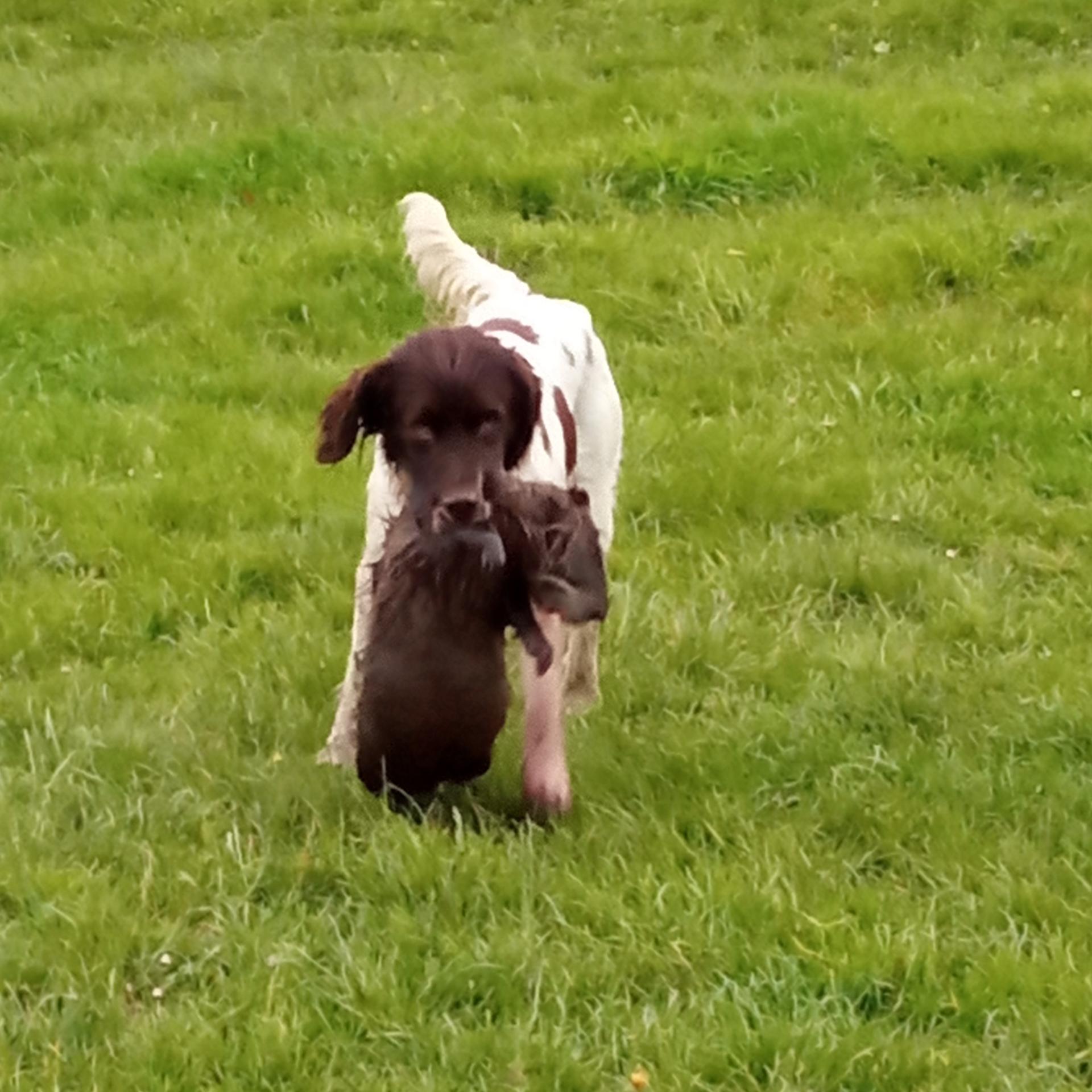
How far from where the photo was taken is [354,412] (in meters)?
4.05

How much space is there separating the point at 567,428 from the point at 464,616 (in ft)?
3.21

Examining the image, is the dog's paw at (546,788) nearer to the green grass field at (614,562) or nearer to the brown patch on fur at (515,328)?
the green grass field at (614,562)

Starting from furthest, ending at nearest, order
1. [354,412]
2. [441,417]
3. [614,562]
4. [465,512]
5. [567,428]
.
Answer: [614,562], [567,428], [354,412], [441,417], [465,512]

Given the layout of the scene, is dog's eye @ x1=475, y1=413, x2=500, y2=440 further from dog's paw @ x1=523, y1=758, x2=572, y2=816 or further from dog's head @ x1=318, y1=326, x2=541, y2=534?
dog's paw @ x1=523, y1=758, x2=572, y2=816

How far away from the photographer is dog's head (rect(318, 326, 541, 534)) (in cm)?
387

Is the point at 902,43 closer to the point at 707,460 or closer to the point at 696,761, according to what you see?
the point at 707,460

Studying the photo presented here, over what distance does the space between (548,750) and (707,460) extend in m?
2.31

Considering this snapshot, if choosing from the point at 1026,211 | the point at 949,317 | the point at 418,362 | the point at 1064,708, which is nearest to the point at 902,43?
the point at 1026,211

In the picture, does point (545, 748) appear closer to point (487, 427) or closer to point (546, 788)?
point (546, 788)

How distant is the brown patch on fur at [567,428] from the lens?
4.75 metres

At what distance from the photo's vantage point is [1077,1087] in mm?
3383

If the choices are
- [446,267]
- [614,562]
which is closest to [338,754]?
[614,562]

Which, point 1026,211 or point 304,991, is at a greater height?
point 1026,211

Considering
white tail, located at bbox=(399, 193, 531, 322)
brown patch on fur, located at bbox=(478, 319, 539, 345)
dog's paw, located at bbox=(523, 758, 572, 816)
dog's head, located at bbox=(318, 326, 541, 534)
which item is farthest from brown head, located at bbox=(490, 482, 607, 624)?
white tail, located at bbox=(399, 193, 531, 322)
